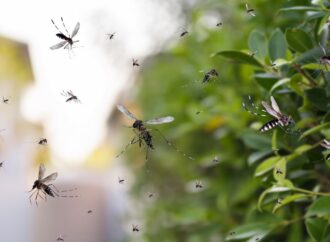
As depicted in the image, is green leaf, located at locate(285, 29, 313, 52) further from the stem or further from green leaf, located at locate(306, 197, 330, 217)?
green leaf, located at locate(306, 197, 330, 217)

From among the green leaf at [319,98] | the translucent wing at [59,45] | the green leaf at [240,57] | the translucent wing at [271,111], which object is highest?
the green leaf at [240,57]

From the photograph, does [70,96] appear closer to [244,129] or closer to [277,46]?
[277,46]

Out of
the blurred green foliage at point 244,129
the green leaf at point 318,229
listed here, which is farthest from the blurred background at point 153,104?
the green leaf at point 318,229

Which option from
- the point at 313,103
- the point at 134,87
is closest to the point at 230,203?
the point at 313,103

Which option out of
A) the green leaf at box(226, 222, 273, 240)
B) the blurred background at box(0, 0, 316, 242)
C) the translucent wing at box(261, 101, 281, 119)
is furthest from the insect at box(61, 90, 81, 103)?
the green leaf at box(226, 222, 273, 240)

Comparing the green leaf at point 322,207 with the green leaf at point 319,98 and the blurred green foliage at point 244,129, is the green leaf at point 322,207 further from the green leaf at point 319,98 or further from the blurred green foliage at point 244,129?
the green leaf at point 319,98

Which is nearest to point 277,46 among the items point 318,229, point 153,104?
point 318,229

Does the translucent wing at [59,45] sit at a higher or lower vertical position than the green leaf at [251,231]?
higher
